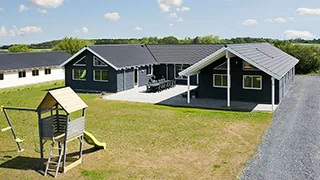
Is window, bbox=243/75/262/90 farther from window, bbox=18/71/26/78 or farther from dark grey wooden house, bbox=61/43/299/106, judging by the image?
window, bbox=18/71/26/78

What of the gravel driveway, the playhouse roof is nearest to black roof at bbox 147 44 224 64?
the gravel driveway

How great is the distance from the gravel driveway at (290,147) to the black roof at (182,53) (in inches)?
467

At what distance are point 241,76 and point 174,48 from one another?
12634 millimetres

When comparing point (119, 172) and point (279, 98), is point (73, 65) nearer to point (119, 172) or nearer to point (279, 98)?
point (279, 98)

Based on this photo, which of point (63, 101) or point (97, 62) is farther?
point (97, 62)

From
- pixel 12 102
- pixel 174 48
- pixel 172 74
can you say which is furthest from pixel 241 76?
pixel 12 102

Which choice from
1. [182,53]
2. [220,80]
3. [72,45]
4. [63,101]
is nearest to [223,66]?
[220,80]

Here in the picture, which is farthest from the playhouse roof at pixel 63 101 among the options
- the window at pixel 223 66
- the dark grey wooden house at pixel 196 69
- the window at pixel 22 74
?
the window at pixel 22 74

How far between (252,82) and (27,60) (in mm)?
23648

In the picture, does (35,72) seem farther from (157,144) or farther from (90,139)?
(157,144)

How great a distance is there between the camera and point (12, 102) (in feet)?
75.8

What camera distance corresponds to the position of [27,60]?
34.7 meters

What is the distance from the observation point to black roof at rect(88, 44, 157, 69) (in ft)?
88.6

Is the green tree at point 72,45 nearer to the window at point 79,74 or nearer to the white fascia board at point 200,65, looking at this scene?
the window at point 79,74
